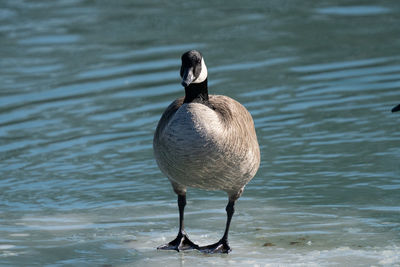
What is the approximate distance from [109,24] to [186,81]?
1138 cm

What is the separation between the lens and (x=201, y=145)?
617 cm

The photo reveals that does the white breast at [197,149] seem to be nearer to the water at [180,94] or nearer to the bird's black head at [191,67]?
the bird's black head at [191,67]

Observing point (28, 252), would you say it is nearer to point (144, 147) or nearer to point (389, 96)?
point (144, 147)

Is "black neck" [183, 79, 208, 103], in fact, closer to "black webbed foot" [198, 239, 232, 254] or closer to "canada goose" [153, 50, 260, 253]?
"canada goose" [153, 50, 260, 253]

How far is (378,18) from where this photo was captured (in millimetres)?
16594

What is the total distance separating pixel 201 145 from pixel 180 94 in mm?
6156

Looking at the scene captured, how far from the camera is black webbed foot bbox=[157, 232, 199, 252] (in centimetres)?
674

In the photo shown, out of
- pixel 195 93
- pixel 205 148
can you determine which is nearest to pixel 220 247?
pixel 205 148

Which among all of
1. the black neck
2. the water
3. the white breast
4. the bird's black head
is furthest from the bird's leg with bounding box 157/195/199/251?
the bird's black head

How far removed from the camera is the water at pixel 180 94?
6.88 metres

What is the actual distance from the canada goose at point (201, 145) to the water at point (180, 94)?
544 millimetres

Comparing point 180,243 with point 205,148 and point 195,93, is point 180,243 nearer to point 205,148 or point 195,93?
point 205,148

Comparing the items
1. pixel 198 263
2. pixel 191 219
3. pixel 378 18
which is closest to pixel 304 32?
pixel 378 18

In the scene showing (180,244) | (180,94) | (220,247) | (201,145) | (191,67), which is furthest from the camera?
(180,94)
